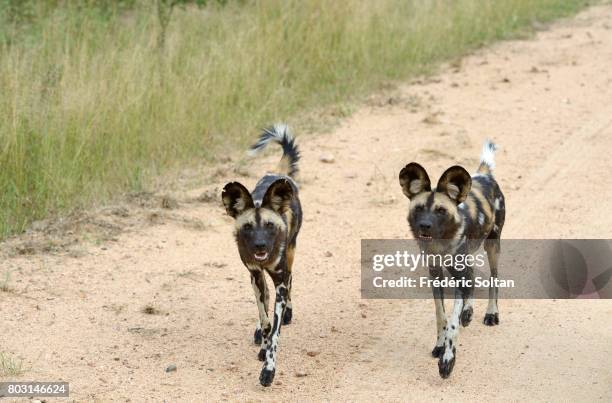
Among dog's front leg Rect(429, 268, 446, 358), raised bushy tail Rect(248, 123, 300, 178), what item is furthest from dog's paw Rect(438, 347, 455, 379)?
raised bushy tail Rect(248, 123, 300, 178)

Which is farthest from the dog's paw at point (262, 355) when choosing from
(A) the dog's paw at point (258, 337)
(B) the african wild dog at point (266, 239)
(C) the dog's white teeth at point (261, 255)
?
(C) the dog's white teeth at point (261, 255)

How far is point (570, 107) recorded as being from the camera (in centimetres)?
869

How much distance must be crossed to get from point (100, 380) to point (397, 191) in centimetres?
312

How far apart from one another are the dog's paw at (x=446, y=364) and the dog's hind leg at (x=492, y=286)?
690 millimetres

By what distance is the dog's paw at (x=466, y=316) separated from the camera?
16.8 feet

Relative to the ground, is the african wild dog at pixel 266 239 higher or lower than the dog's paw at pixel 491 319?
higher

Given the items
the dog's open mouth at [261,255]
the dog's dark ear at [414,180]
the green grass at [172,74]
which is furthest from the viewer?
the green grass at [172,74]

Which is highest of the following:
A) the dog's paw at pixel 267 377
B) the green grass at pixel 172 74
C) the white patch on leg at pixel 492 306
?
the green grass at pixel 172 74

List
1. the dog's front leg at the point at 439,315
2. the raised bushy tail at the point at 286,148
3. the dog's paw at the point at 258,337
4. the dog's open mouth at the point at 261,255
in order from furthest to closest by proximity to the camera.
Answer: the raised bushy tail at the point at 286,148 → the dog's paw at the point at 258,337 → the dog's front leg at the point at 439,315 → the dog's open mouth at the point at 261,255

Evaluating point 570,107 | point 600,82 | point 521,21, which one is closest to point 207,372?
point 570,107

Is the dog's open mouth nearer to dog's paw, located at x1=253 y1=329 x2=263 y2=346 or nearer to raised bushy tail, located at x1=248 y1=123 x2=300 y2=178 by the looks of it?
dog's paw, located at x1=253 y1=329 x2=263 y2=346

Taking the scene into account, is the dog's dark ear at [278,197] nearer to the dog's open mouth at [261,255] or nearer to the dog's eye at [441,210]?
the dog's open mouth at [261,255]

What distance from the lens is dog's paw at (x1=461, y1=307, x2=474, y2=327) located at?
5121 millimetres

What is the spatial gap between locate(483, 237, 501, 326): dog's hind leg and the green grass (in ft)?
9.01
